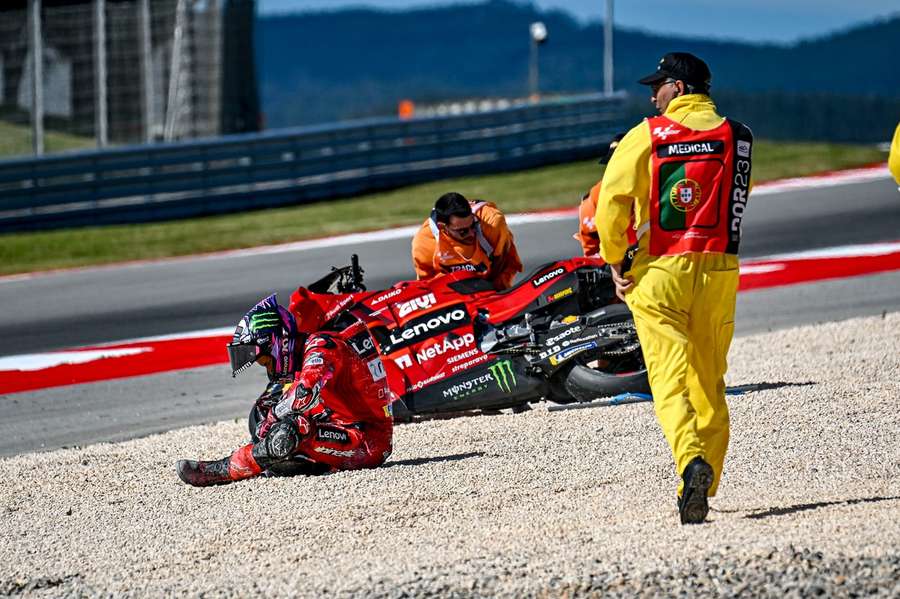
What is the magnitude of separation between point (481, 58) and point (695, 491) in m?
94.3

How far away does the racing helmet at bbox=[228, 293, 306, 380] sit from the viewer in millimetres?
7078

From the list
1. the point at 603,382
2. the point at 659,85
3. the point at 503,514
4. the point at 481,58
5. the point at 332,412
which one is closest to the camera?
the point at 659,85

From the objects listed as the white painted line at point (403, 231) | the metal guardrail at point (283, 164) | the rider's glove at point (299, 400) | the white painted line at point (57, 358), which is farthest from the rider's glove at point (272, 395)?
the metal guardrail at point (283, 164)

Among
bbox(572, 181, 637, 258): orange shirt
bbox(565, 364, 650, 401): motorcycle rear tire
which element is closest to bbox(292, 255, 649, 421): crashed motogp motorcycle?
bbox(565, 364, 650, 401): motorcycle rear tire

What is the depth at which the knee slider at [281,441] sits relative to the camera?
7.05 meters

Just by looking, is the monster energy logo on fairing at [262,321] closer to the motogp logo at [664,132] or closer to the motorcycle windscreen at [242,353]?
the motorcycle windscreen at [242,353]

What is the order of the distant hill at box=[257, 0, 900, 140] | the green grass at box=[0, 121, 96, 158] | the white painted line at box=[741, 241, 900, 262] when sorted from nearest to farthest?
the white painted line at box=[741, 241, 900, 262]
the green grass at box=[0, 121, 96, 158]
the distant hill at box=[257, 0, 900, 140]

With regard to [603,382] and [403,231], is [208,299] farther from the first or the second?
[603,382]

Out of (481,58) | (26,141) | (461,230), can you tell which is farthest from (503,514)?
(481,58)

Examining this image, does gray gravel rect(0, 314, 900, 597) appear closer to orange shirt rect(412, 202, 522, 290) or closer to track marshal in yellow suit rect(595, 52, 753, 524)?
track marshal in yellow suit rect(595, 52, 753, 524)

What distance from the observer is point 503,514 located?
631cm

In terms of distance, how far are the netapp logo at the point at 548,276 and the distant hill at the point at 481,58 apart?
4954 centimetres

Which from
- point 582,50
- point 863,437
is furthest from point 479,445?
point 582,50

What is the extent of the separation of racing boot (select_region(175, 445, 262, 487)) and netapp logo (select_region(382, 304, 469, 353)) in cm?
176
